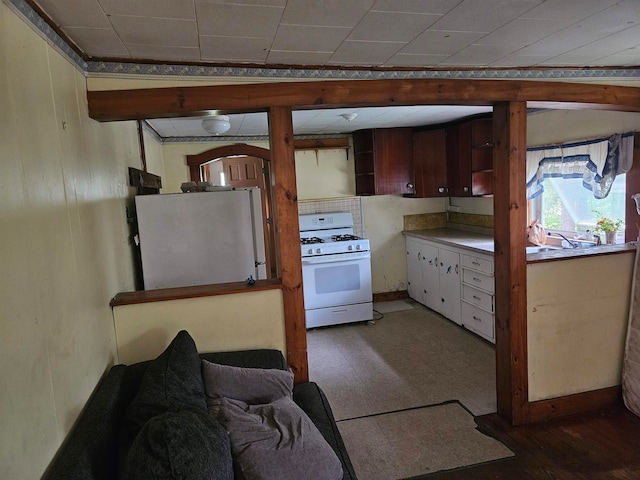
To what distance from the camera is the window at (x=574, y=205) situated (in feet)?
11.2

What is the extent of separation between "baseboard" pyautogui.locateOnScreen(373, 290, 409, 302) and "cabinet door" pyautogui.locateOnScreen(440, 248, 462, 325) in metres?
0.93

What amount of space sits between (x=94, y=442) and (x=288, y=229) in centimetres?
128

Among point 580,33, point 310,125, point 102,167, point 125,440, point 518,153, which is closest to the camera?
point 125,440

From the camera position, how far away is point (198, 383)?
1.90 metres

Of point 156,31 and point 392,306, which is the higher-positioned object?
point 156,31

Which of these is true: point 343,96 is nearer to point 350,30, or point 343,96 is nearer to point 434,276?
point 350,30

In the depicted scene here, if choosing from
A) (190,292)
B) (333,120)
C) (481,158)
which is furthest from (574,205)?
(190,292)

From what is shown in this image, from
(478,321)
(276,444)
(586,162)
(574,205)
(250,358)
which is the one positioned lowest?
(478,321)

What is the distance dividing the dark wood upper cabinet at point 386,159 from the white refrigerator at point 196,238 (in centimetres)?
256

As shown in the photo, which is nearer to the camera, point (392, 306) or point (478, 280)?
point (478, 280)

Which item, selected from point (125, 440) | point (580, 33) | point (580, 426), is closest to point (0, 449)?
point (125, 440)

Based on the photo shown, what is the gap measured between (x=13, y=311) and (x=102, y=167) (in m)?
1.20

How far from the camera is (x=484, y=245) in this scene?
13.4 feet

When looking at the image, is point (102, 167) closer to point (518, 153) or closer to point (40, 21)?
point (40, 21)
